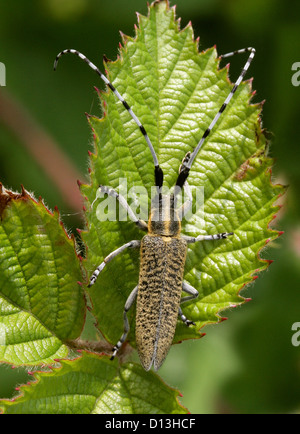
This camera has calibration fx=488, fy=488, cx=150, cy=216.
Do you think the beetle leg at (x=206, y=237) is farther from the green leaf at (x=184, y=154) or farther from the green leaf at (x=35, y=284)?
the green leaf at (x=35, y=284)

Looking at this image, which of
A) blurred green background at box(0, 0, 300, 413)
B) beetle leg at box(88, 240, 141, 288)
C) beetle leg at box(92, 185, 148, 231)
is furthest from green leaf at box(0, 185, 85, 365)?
blurred green background at box(0, 0, 300, 413)

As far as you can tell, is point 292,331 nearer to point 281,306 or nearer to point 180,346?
point 281,306

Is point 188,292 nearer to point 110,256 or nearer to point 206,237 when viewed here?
point 206,237

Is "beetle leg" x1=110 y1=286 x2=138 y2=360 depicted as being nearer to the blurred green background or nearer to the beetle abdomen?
the beetle abdomen

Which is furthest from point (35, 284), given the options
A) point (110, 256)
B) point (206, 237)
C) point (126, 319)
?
point (206, 237)

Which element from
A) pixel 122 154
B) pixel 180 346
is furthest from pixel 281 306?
pixel 122 154

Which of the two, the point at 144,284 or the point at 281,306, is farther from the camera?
the point at 281,306

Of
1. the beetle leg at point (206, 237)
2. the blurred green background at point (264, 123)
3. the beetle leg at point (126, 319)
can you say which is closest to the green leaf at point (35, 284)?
the beetle leg at point (126, 319)
